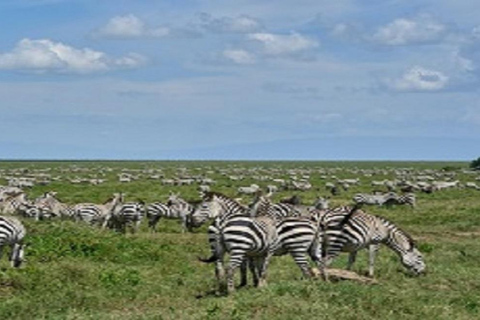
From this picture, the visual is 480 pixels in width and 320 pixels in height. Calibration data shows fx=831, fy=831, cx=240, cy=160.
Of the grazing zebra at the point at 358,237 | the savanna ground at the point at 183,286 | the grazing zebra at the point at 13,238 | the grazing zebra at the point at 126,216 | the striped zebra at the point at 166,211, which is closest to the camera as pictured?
the savanna ground at the point at 183,286

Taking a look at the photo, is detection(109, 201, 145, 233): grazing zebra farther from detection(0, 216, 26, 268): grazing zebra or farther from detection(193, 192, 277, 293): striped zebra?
detection(193, 192, 277, 293): striped zebra

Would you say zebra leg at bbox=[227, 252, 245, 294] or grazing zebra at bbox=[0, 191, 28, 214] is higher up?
grazing zebra at bbox=[0, 191, 28, 214]

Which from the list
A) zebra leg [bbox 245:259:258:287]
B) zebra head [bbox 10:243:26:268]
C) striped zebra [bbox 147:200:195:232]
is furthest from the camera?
striped zebra [bbox 147:200:195:232]

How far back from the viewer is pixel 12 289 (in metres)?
18.2

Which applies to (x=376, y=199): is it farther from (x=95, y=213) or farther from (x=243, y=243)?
(x=243, y=243)

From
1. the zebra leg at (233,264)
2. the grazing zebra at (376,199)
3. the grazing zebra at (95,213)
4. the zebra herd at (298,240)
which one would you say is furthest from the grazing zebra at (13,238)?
the grazing zebra at (376,199)

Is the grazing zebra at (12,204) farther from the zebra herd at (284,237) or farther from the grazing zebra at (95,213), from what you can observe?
the zebra herd at (284,237)

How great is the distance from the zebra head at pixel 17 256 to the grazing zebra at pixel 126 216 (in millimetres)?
13436

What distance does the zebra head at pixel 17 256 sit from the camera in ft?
68.2

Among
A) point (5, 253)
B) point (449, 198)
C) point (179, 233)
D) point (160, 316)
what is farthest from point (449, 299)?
point (449, 198)

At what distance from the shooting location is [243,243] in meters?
17.2

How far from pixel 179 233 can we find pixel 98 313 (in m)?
18.1

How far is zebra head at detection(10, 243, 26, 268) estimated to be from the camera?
68.2ft

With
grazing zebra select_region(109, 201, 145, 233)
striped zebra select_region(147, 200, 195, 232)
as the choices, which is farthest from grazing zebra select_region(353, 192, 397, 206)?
grazing zebra select_region(109, 201, 145, 233)
